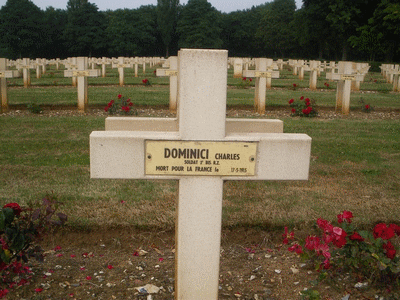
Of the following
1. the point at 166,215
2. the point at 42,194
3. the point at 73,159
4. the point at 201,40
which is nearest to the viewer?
the point at 166,215

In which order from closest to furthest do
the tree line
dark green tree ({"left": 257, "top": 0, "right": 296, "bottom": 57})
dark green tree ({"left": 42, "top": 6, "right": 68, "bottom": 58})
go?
the tree line → dark green tree ({"left": 42, "top": 6, "right": 68, "bottom": 58}) → dark green tree ({"left": 257, "top": 0, "right": 296, "bottom": 57})

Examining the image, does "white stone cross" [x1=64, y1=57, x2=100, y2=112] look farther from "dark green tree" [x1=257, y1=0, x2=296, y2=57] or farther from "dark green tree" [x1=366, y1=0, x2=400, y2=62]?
"dark green tree" [x1=257, y1=0, x2=296, y2=57]

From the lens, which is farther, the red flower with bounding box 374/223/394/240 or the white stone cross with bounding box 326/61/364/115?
the white stone cross with bounding box 326/61/364/115

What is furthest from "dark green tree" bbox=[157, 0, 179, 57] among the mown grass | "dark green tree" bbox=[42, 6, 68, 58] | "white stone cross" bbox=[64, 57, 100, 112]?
the mown grass

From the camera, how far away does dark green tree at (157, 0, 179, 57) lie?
7388 cm

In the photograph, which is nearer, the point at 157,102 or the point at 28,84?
the point at 157,102

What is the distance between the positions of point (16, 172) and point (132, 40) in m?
67.2

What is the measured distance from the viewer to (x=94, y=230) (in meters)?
4.38

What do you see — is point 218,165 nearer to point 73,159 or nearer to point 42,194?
point 42,194

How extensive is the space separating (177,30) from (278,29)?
50.9 ft

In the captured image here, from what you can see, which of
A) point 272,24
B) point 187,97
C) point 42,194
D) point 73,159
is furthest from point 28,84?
point 272,24

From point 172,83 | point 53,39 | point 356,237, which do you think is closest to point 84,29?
point 53,39

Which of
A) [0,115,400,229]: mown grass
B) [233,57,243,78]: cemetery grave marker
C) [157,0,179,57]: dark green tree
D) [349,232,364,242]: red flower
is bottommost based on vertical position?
[0,115,400,229]: mown grass

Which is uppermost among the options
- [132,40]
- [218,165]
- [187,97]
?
[132,40]
